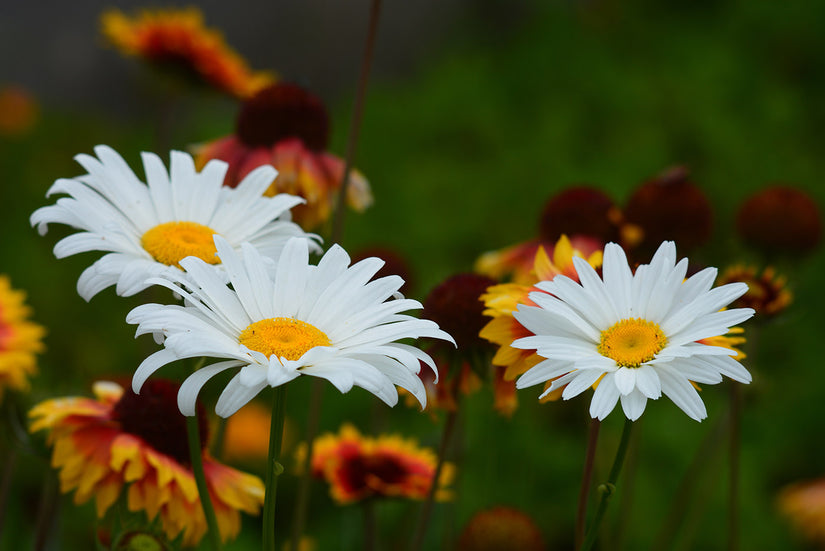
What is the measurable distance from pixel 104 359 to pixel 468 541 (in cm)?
130

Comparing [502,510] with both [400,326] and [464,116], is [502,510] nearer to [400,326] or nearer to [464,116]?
[400,326]

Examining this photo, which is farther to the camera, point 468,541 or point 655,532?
point 655,532

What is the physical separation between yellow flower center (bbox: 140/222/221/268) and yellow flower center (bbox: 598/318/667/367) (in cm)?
29

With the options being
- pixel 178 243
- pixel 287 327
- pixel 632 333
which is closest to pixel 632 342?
pixel 632 333

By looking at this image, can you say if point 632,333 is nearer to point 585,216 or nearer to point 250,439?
point 585,216

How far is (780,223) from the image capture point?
1137 mm

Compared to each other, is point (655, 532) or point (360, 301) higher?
point (655, 532)

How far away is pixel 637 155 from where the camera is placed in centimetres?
260

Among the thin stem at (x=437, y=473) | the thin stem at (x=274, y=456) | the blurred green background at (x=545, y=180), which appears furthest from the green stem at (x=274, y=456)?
the blurred green background at (x=545, y=180)

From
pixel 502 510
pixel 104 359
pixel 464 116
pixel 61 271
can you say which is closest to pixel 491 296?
pixel 502 510

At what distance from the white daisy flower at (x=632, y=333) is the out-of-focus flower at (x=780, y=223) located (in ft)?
1.88

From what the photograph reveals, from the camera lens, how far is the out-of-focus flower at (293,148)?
3.45 feet

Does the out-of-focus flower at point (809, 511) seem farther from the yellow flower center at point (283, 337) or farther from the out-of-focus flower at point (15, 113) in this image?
the out-of-focus flower at point (15, 113)

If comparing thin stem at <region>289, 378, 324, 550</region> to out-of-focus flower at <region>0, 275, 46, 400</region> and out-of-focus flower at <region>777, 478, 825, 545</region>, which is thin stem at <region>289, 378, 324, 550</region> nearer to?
out-of-focus flower at <region>0, 275, 46, 400</region>
